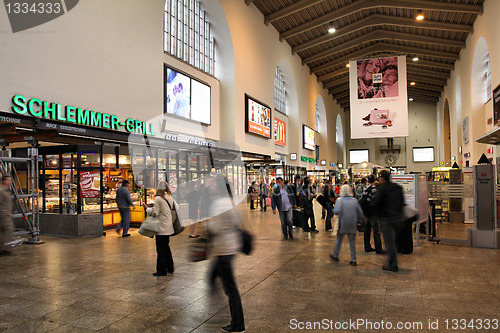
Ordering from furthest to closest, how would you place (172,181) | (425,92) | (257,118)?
(425,92) < (257,118) < (172,181)

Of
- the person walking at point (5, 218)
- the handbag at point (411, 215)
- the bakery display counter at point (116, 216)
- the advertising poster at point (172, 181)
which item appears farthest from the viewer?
the advertising poster at point (172, 181)

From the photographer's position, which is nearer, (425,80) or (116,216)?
(116,216)

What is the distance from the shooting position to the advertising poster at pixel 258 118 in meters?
20.4

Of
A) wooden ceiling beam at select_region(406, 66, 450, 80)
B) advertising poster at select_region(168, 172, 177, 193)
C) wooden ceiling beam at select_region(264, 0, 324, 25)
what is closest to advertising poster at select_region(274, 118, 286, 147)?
wooden ceiling beam at select_region(264, 0, 324, 25)

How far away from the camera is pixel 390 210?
228 inches

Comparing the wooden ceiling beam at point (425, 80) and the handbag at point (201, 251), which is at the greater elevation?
the wooden ceiling beam at point (425, 80)

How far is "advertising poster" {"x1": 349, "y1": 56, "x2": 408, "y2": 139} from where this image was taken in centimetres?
1909

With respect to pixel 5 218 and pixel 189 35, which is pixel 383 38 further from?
pixel 5 218

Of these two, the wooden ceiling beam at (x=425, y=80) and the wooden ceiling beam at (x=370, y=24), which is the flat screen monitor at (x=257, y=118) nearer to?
the wooden ceiling beam at (x=370, y=24)

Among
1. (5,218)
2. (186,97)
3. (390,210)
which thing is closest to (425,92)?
(186,97)

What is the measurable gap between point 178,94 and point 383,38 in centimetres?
1770

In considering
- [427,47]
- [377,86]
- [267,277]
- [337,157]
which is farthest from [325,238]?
[337,157]

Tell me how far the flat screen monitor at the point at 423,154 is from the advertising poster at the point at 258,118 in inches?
1224

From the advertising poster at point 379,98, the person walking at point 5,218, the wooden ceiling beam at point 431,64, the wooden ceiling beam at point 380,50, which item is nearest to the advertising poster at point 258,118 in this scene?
the advertising poster at point 379,98
